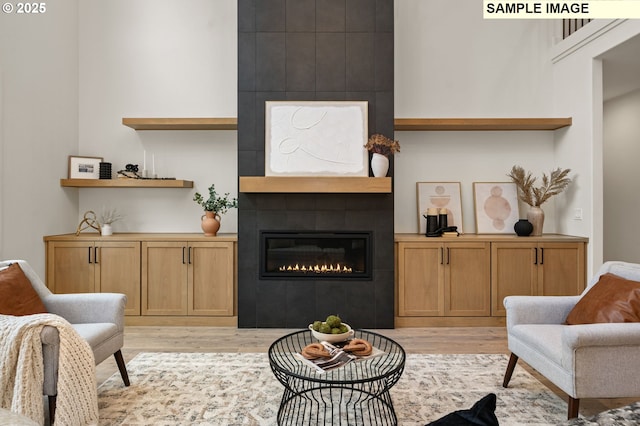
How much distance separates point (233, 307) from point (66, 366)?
7.10 feet

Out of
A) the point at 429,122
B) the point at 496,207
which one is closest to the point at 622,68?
the point at 496,207

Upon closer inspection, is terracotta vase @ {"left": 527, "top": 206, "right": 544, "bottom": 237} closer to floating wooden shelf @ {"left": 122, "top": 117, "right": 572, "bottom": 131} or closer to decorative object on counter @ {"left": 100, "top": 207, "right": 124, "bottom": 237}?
floating wooden shelf @ {"left": 122, "top": 117, "right": 572, "bottom": 131}

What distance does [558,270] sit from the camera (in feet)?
13.6

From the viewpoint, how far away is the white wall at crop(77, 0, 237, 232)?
477 cm

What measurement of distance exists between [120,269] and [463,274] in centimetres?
345

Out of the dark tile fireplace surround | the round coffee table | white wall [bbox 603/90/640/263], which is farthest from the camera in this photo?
white wall [bbox 603/90/640/263]

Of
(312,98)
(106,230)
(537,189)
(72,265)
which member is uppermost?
(312,98)

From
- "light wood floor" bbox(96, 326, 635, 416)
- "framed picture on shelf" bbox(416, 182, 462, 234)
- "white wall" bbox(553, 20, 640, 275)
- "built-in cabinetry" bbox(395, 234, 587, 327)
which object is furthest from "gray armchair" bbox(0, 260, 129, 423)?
"white wall" bbox(553, 20, 640, 275)

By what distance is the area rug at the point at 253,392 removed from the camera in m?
2.36

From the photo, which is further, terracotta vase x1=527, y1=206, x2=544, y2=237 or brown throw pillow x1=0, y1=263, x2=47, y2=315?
terracotta vase x1=527, y1=206, x2=544, y2=237

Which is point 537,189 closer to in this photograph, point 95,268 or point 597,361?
point 597,361

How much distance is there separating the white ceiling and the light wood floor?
279cm

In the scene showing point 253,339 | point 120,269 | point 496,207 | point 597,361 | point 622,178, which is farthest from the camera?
point 622,178

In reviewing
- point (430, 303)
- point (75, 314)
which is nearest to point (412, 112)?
point (430, 303)
